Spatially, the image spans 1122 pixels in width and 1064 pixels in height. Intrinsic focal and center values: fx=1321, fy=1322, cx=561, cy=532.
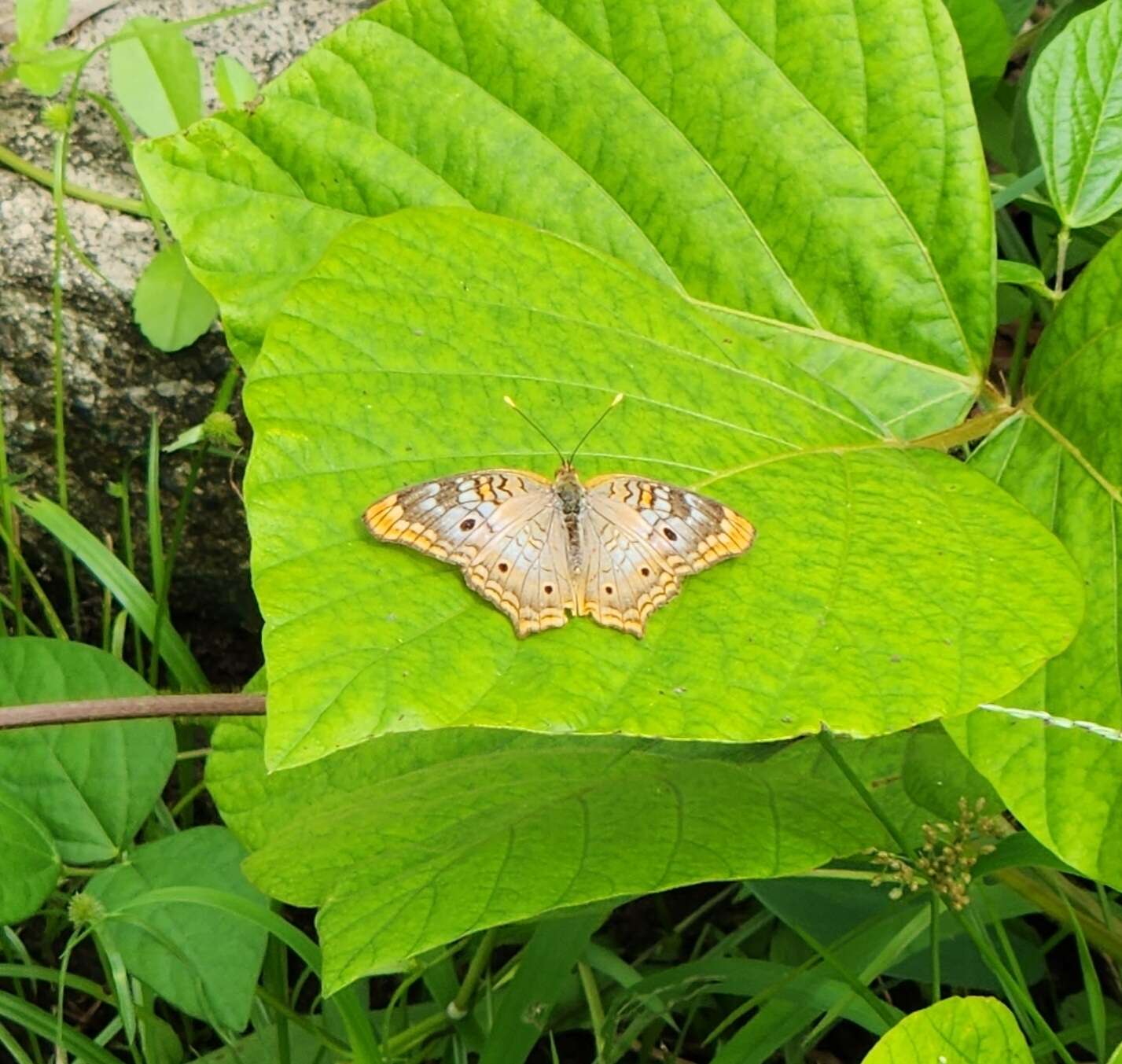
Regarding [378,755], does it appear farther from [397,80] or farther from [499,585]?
[397,80]

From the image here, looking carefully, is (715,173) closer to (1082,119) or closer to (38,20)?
(1082,119)

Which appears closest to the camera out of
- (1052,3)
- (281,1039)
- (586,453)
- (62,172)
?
(586,453)

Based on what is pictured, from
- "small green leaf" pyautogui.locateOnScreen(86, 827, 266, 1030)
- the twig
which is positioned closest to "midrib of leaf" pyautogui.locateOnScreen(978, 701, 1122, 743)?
the twig

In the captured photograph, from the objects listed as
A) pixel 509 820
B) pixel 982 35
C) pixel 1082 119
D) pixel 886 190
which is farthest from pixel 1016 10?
pixel 509 820

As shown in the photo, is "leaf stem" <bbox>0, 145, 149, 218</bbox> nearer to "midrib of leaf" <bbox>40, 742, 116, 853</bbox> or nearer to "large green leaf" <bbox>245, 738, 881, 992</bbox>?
"midrib of leaf" <bbox>40, 742, 116, 853</bbox>

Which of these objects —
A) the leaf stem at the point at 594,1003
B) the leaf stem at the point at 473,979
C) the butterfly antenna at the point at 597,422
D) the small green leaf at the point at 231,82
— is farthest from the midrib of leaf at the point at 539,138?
the leaf stem at the point at 594,1003

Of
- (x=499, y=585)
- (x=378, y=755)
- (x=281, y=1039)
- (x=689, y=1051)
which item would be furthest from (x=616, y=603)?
(x=689, y=1051)
